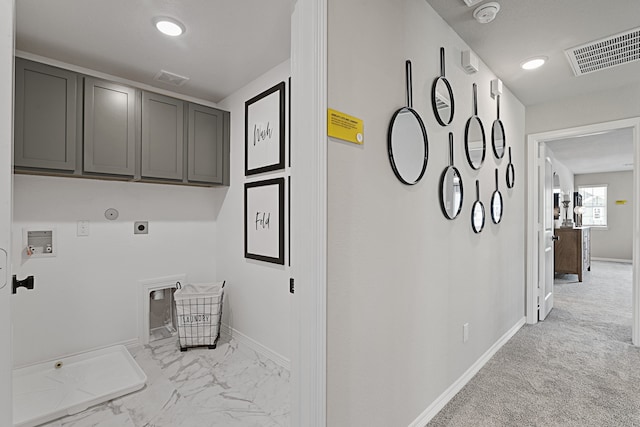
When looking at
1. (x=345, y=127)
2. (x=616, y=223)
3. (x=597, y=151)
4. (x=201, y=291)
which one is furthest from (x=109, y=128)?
(x=616, y=223)

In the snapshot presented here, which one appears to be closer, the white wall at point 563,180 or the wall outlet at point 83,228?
the wall outlet at point 83,228

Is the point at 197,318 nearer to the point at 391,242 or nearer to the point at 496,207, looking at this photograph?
the point at 391,242

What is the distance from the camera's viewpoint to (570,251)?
19.3 ft

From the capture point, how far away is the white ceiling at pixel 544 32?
191 centimetres

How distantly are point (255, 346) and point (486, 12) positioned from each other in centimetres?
301

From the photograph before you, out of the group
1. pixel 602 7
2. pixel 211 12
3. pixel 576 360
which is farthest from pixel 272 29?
pixel 576 360

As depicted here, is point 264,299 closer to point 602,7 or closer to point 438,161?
point 438,161

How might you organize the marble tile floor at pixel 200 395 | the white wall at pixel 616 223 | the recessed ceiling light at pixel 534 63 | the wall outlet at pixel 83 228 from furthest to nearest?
the white wall at pixel 616 223
the wall outlet at pixel 83 228
the recessed ceiling light at pixel 534 63
the marble tile floor at pixel 200 395

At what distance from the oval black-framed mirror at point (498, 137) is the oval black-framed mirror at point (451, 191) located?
87cm

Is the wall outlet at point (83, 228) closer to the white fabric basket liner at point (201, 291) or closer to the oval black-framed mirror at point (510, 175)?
the white fabric basket liner at point (201, 291)

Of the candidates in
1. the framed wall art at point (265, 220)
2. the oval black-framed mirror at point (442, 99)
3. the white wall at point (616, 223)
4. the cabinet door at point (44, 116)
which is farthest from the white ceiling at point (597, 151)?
the cabinet door at point (44, 116)

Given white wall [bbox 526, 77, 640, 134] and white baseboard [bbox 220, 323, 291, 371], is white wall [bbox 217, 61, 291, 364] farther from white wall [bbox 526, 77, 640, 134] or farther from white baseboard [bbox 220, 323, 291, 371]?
white wall [bbox 526, 77, 640, 134]

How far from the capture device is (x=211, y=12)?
1992mm

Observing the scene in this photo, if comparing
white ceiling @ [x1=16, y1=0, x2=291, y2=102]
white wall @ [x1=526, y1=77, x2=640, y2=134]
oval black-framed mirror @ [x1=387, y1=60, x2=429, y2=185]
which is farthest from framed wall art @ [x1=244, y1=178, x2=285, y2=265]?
white wall @ [x1=526, y1=77, x2=640, y2=134]
